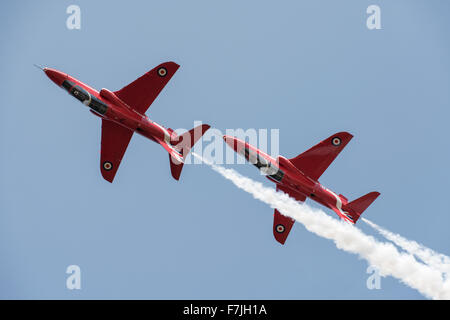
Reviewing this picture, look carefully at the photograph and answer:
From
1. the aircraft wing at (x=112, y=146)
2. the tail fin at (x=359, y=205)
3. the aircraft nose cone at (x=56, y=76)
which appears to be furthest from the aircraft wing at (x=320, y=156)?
the aircraft nose cone at (x=56, y=76)

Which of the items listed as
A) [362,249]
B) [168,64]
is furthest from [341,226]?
[168,64]

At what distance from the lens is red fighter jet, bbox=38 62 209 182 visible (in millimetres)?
54531

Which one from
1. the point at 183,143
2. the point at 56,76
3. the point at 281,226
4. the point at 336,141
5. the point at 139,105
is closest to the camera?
the point at 56,76

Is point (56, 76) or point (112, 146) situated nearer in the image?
point (56, 76)

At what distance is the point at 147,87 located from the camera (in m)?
55.5

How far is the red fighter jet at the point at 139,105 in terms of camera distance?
5453cm

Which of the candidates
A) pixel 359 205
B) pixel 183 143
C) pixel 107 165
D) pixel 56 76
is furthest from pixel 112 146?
pixel 359 205

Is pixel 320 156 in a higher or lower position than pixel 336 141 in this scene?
lower

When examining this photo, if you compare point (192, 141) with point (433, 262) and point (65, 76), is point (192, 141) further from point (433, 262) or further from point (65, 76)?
point (433, 262)

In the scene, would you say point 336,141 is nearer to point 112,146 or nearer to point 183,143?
point 183,143

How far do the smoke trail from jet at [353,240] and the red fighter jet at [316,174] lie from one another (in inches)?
44.3

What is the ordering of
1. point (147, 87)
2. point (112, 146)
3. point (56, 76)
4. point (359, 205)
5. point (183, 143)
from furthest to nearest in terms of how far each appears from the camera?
point (112, 146)
point (359, 205)
point (183, 143)
point (147, 87)
point (56, 76)

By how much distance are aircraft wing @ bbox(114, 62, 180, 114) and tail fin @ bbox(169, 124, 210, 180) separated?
3.15m

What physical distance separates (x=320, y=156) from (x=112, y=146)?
1467cm
